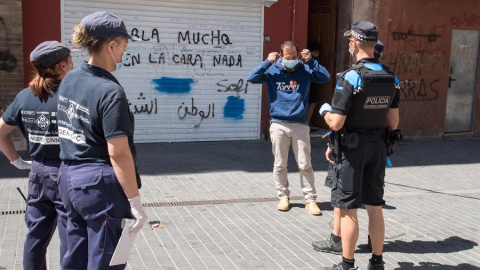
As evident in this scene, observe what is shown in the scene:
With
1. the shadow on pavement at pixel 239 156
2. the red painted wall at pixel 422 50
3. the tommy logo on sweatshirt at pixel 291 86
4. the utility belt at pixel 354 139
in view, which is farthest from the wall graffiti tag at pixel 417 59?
the utility belt at pixel 354 139

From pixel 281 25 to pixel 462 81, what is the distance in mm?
4757

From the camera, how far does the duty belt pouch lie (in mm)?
4473

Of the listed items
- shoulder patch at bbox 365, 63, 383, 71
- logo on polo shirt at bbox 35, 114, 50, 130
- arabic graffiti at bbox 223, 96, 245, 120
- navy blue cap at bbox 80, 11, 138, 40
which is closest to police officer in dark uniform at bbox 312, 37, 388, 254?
shoulder patch at bbox 365, 63, 383, 71

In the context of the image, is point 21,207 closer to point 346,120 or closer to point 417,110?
point 346,120

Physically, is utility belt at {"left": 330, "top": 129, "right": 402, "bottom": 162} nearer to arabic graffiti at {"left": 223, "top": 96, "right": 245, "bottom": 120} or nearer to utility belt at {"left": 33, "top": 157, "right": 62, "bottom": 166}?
utility belt at {"left": 33, "top": 157, "right": 62, "bottom": 166}

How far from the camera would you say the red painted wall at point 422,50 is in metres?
12.0

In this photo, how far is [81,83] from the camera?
3146mm

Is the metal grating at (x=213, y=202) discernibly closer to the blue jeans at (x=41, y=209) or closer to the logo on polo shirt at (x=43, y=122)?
the blue jeans at (x=41, y=209)

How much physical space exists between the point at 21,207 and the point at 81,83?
153 inches

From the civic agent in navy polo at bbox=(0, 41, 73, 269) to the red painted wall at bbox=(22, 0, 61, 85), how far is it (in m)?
6.26

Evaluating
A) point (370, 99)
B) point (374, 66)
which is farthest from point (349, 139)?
point (374, 66)

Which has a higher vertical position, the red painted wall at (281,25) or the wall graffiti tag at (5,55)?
the red painted wall at (281,25)

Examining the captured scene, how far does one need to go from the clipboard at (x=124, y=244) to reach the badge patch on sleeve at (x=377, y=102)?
2.23 m

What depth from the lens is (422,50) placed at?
1240 cm
